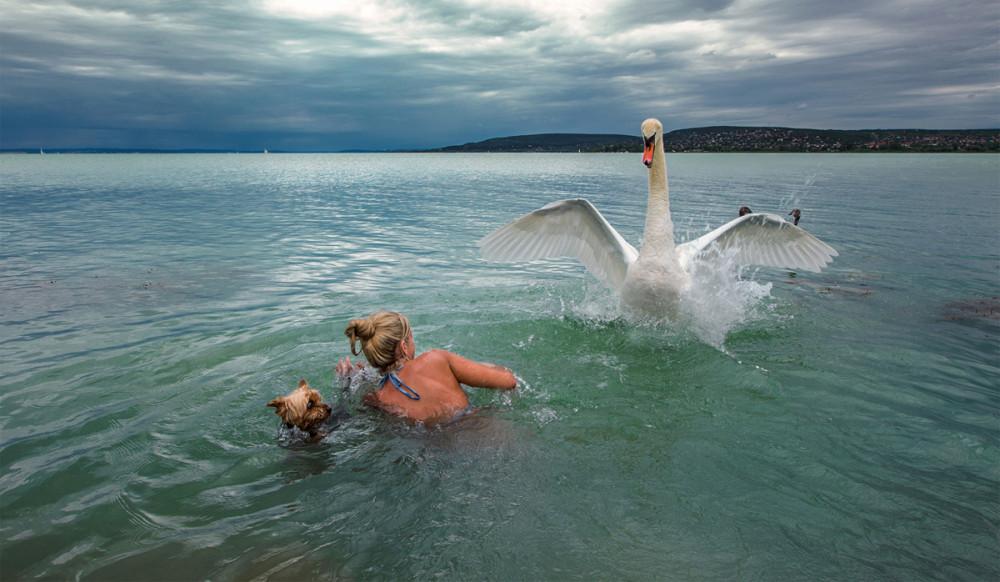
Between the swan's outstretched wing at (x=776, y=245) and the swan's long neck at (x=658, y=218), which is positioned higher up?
the swan's long neck at (x=658, y=218)

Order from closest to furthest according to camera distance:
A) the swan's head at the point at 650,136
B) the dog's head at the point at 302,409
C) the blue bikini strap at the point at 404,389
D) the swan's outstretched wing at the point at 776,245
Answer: the dog's head at the point at 302,409, the blue bikini strap at the point at 404,389, the swan's head at the point at 650,136, the swan's outstretched wing at the point at 776,245

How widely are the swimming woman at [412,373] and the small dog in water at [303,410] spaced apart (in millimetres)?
456

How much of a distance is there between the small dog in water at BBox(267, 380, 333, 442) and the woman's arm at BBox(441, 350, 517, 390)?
3.42ft

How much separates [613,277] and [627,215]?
48.5 ft

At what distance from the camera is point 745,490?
411 centimetres

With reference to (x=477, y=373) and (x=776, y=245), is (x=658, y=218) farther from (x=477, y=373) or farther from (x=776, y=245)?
(x=477, y=373)

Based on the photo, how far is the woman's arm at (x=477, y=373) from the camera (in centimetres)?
445

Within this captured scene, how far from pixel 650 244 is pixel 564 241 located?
1665 mm

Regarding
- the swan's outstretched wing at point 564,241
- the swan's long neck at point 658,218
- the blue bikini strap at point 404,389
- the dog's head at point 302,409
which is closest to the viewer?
the dog's head at point 302,409

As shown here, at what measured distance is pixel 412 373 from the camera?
173 inches

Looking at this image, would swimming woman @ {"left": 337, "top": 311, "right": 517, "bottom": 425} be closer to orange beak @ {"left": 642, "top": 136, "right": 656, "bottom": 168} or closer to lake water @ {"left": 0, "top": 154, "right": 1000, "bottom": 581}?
lake water @ {"left": 0, "top": 154, "right": 1000, "bottom": 581}

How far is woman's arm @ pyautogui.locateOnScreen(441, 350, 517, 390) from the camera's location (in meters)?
4.45

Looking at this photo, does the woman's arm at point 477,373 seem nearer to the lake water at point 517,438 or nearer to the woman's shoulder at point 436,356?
the woman's shoulder at point 436,356

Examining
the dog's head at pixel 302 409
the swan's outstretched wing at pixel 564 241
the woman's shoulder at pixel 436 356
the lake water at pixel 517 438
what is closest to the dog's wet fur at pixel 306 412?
the dog's head at pixel 302 409
